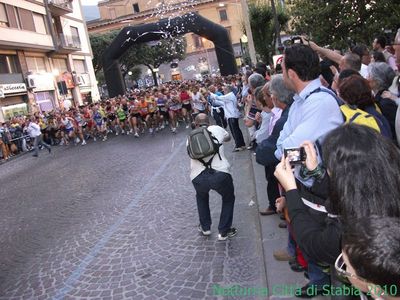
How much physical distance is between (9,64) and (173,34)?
10721mm

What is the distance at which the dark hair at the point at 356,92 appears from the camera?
3.23 m

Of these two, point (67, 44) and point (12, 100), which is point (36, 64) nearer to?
point (12, 100)

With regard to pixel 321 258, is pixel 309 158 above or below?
above

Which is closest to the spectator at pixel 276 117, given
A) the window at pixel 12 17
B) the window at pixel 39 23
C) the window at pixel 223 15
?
the window at pixel 12 17

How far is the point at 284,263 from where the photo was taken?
13.9ft

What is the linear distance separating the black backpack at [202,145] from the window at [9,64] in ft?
79.6

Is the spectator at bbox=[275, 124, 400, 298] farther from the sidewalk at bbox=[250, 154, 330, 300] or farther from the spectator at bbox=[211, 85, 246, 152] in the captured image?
the spectator at bbox=[211, 85, 246, 152]

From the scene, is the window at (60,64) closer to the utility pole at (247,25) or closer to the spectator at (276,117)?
the utility pole at (247,25)

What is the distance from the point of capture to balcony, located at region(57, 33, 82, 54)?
111 feet

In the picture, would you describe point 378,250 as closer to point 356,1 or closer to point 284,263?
point 284,263

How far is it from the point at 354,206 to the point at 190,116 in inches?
665

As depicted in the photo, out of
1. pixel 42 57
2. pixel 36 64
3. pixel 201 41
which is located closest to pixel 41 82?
pixel 36 64

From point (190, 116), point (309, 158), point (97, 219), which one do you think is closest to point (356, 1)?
point (190, 116)

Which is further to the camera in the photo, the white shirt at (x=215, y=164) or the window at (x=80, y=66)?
the window at (x=80, y=66)
